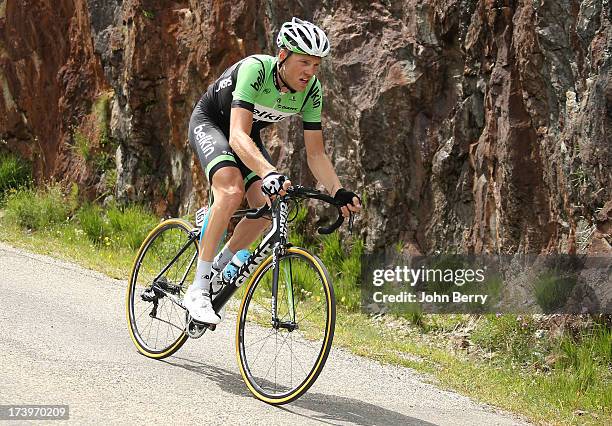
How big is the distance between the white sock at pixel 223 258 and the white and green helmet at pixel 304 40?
4.47 feet

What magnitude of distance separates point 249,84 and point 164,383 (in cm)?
194

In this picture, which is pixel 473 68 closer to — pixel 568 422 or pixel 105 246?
pixel 568 422

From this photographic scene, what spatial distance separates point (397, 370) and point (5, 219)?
27.6ft

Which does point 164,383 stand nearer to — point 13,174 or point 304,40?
point 304,40

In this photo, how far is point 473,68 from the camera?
8977 millimetres

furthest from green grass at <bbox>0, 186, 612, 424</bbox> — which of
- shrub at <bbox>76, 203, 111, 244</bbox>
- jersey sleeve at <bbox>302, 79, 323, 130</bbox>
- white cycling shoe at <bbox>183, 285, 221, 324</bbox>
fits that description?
jersey sleeve at <bbox>302, 79, 323, 130</bbox>

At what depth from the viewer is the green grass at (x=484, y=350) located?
6543mm

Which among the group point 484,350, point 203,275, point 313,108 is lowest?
point 484,350

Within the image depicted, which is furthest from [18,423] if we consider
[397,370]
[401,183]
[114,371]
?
[401,183]

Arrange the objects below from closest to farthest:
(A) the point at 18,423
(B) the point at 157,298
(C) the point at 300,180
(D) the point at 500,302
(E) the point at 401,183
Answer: (A) the point at 18,423 → (B) the point at 157,298 → (D) the point at 500,302 → (E) the point at 401,183 → (C) the point at 300,180

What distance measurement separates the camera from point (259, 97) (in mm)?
5730

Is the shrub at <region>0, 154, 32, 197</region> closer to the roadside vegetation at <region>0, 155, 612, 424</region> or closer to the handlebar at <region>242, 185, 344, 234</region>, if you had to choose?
the roadside vegetation at <region>0, 155, 612, 424</region>

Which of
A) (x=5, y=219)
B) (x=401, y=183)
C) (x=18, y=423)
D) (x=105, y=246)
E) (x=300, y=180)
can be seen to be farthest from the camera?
(x=5, y=219)

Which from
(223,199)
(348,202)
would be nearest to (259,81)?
(223,199)
